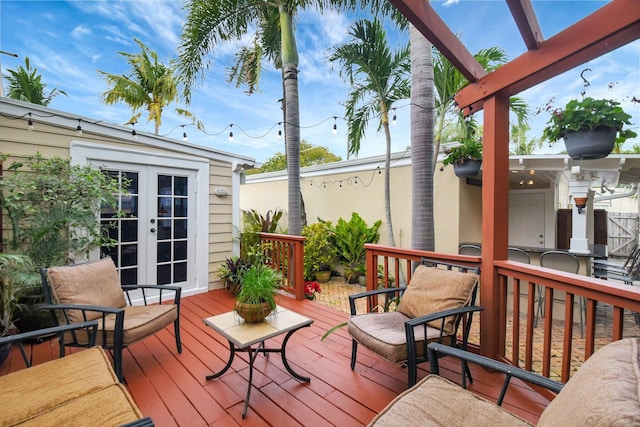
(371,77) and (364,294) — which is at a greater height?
(371,77)

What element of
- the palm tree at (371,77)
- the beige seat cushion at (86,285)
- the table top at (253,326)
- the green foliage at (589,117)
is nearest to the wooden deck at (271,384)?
the table top at (253,326)

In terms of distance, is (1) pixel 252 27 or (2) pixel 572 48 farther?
(1) pixel 252 27

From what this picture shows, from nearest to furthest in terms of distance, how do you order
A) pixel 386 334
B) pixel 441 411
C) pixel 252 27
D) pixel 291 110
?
1. pixel 441 411
2. pixel 386 334
3. pixel 291 110
4. pixel 252 27

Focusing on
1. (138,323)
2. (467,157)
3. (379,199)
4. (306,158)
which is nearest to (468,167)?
(467,157)

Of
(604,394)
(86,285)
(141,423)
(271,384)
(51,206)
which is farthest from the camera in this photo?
(51,206)

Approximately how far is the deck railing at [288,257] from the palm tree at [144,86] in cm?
802

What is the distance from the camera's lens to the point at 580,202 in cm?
444

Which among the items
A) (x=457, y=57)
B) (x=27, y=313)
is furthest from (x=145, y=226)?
(x=457, y=57)

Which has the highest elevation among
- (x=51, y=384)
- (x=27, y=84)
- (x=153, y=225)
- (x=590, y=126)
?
(x=27, y=84)

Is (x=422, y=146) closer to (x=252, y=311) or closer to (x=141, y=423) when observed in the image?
(x=252, y=311)

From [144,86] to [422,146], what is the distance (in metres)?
11.4

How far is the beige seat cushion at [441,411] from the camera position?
126 centimetres

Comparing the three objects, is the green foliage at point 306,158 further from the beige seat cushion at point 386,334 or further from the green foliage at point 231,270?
the beige seat cushion at point 386,334

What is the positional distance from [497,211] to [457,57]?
1290 millimetres
